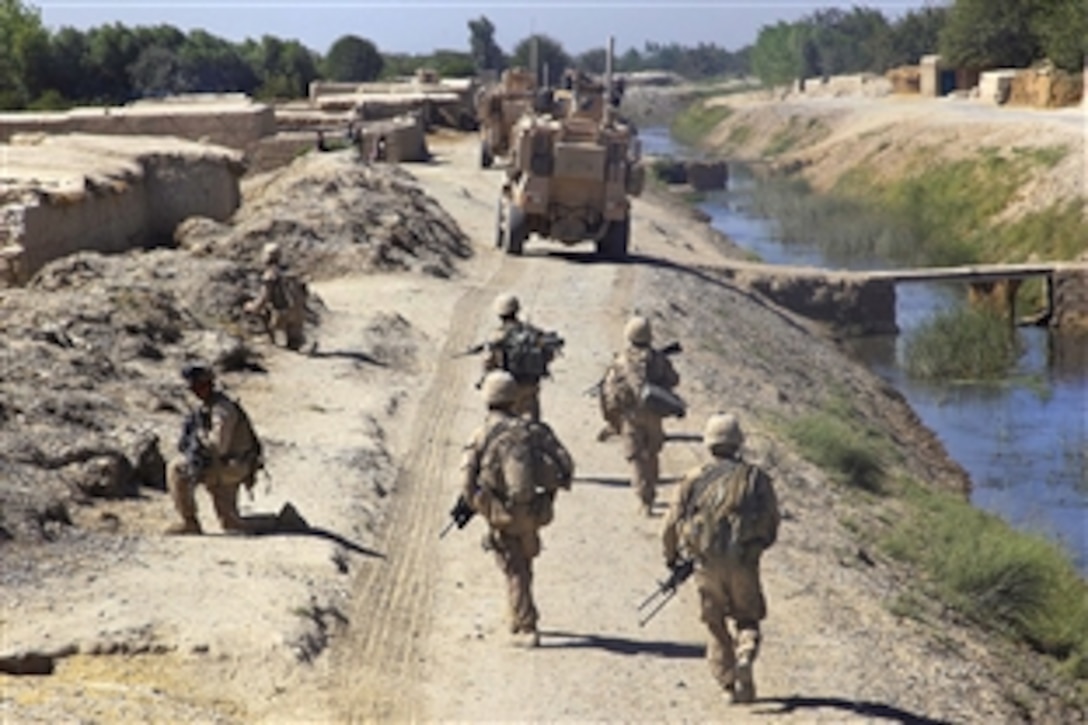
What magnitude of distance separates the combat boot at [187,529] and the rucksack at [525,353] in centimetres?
261

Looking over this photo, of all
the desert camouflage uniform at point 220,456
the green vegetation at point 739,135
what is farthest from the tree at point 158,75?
the desert camouflage uniform at point 220,456

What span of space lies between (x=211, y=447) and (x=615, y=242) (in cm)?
1922

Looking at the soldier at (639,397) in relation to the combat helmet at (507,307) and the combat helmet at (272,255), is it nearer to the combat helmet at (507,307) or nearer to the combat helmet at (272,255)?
the combat helmet at (507,307)

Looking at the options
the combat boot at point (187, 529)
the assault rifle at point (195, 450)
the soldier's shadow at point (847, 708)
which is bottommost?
the soldier's shadow at point (847, 708)

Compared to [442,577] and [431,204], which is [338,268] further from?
[442,577]

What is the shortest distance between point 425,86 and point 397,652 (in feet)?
181

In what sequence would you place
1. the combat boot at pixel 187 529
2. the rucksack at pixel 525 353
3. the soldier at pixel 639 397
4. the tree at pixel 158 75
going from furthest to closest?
the tree at pixel 158 75
the soldier at pixel 639 397
the rucksack at pixel 525 353
the combat boot at pixel 187 529

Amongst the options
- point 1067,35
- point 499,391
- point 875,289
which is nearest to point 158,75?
point 1067,35

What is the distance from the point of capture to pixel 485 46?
11769 centimetres

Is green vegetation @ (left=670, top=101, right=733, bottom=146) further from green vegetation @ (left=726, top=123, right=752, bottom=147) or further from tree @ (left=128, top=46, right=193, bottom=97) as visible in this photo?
tree @ (left=128, top=46, right=193, bottom=97)

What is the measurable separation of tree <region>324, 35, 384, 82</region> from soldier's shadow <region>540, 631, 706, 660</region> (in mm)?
75004

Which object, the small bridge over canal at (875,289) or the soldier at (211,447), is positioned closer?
the soldier at (211,447)

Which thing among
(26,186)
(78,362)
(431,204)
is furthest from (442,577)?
(431,204)

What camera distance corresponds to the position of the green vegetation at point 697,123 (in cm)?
10256
